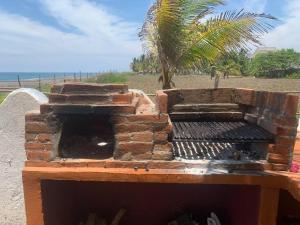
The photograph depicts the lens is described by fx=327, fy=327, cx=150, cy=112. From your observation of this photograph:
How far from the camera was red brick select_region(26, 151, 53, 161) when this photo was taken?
10.3 feet

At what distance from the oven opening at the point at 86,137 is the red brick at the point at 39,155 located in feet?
0.63

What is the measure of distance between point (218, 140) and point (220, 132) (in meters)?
0.37

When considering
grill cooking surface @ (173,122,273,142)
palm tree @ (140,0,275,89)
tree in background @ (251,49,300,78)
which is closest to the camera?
grill cooking surface @ (173,122,273,142)

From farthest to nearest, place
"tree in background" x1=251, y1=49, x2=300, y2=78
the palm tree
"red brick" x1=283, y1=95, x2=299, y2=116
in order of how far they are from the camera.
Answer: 1. "tree in background" x1=251, y1=49, x2=300, y2=78
2. the palm tree
3. "red brick" x1=283, y1=95, x2=299, y2=116

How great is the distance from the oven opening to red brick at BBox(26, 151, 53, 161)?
0.19 meters

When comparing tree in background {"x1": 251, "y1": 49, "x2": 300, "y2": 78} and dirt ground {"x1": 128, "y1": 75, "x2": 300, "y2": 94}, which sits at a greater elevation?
tree in background {"x1": 251, "y1": 49, "x2": 300, "y2": 78}

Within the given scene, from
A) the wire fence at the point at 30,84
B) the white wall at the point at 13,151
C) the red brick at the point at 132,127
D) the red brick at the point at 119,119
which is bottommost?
the wire fence at the point at 30,84

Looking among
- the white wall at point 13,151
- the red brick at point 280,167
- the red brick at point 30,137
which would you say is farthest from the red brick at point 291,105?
the white wall at point 13,151

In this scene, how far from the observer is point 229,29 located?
714cm

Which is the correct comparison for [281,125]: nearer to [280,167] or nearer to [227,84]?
[280,167]

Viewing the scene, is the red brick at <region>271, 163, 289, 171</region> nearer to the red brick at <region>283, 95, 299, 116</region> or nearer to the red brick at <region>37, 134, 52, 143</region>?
the red brick at <region>283, 95, 299, 116</region>

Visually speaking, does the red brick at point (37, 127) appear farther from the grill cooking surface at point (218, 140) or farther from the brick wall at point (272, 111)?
the grill cooking surface at point (218, 140)

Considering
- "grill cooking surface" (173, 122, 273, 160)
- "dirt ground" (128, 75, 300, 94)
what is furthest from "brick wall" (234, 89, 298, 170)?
"dirt ground" (128, 75, 300, 94)

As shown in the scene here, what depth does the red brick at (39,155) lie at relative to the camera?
10.3 feet
